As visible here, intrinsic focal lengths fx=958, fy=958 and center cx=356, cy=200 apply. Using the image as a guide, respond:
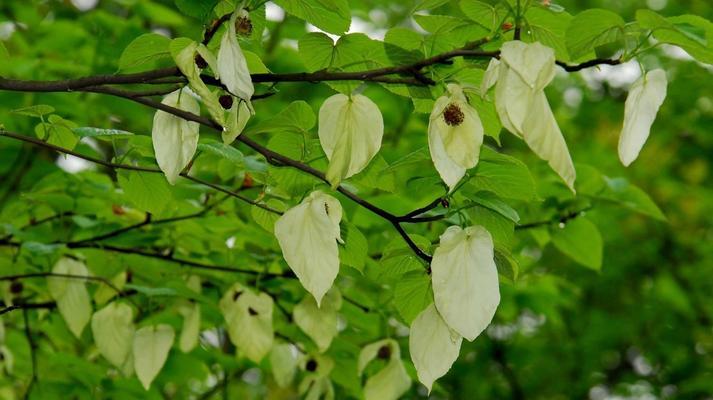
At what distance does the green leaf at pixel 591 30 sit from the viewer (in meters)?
0.90

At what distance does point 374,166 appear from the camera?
1.20m

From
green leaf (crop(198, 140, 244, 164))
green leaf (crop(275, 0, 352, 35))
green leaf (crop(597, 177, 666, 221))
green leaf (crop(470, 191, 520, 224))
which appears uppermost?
green leaf (crop(275, 0, 352, 35))

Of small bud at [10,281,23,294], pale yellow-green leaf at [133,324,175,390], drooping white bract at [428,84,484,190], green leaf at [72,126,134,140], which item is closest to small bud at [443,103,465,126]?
drooping white bract at [428,84,484,190]

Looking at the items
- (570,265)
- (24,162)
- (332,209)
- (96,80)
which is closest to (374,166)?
(332,209)

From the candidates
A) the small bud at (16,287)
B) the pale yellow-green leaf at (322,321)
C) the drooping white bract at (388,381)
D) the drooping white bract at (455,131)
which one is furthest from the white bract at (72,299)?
the drooping white bract at (455,131)

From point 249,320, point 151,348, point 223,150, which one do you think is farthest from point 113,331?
point 223,150

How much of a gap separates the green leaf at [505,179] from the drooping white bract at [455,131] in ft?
0.51

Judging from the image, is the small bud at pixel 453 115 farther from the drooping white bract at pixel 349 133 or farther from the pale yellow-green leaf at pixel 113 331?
the pale yellow-green leaf at pixel 113 331

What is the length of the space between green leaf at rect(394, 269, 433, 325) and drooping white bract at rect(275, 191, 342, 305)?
203 millimetres

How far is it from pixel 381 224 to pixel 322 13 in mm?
927

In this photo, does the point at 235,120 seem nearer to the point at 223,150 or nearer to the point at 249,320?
the point at 223,150

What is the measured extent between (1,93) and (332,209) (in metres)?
1.42

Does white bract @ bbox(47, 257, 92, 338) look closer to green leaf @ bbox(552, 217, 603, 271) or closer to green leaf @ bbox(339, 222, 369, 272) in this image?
green leaf @ bbox(339, 222, 369, 272)

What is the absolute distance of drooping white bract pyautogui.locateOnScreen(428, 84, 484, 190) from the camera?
0.90 meters
